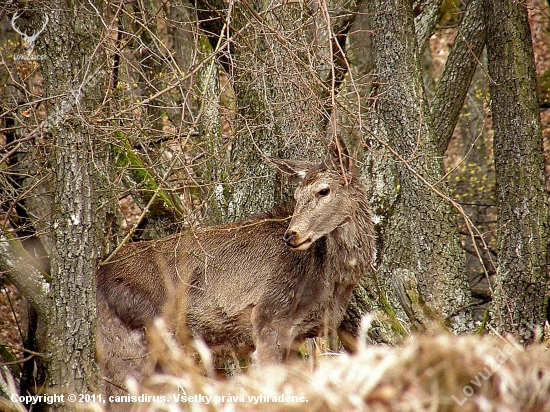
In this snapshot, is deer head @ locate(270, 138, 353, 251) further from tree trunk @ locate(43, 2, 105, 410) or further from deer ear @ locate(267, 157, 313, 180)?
tree trunk @ locate(43, 2, 105, 410)

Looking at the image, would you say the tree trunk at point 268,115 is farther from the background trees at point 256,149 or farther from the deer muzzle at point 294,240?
the deer muzzle at point 294,240

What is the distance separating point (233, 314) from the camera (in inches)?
298

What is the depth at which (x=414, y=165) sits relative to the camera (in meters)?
8.12

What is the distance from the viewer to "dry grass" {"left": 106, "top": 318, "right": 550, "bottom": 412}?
2.67m

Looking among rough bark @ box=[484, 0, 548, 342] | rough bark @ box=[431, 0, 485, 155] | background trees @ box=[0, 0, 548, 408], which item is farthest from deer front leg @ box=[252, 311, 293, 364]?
rough bark @ box=[431, 0, 485, 155]

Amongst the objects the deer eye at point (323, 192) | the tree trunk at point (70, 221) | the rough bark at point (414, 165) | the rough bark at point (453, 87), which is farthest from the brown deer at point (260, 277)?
the rough bark at point (453, 87)

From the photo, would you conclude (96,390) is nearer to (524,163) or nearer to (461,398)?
(461,398)

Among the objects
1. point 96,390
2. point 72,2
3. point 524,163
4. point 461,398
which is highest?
point 72,2

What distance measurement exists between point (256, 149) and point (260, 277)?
1.42 meters

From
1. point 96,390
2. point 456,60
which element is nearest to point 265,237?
point 96,390

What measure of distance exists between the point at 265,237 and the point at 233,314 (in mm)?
894

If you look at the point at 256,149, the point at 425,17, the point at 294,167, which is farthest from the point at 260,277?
the point at 425,17

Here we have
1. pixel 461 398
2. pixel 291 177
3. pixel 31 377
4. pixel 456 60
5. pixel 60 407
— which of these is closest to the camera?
pixel 461 398

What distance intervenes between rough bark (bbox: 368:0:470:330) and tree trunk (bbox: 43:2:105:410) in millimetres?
3749
